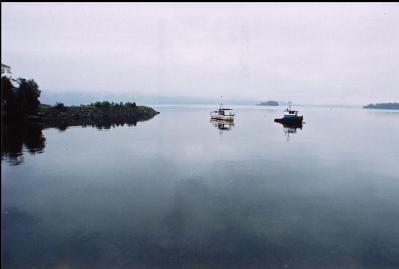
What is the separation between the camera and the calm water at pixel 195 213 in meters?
16.0

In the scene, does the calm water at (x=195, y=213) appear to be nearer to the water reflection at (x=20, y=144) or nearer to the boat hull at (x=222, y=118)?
the water reflection at (x=20, y=144)

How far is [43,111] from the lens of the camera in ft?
320

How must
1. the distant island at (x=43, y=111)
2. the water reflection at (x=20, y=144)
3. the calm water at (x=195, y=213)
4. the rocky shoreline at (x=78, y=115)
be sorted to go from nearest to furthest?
the calm water at (x=195, y=213) → the water reflection at (x=20, y=144) → the distant island at (x=43, y=111) → the rocky shoreline at (x=78, y=115)

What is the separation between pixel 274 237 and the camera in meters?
18.4

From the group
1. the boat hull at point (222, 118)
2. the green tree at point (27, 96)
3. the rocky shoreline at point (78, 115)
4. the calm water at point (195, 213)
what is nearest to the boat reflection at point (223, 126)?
the boat hull at point (222, 118)

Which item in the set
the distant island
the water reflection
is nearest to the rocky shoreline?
→ the distant island

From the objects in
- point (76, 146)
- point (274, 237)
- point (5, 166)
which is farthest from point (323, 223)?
point (76, 146)

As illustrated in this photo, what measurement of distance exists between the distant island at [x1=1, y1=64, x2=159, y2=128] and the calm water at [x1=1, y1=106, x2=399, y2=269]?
25145 millimetres

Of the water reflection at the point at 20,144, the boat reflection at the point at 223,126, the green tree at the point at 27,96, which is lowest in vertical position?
the boat reflection at the point at 223,126

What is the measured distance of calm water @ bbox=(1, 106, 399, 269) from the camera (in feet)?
52.5

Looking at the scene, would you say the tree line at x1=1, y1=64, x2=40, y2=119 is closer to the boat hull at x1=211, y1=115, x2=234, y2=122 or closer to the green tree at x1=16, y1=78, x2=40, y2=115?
the green tree at x1=16, y1=78, x2=40, y2=115

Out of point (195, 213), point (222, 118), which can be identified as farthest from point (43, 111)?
point (195, 213)

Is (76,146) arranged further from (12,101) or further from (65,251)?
(65,251)

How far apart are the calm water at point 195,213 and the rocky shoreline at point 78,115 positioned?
52750mm
